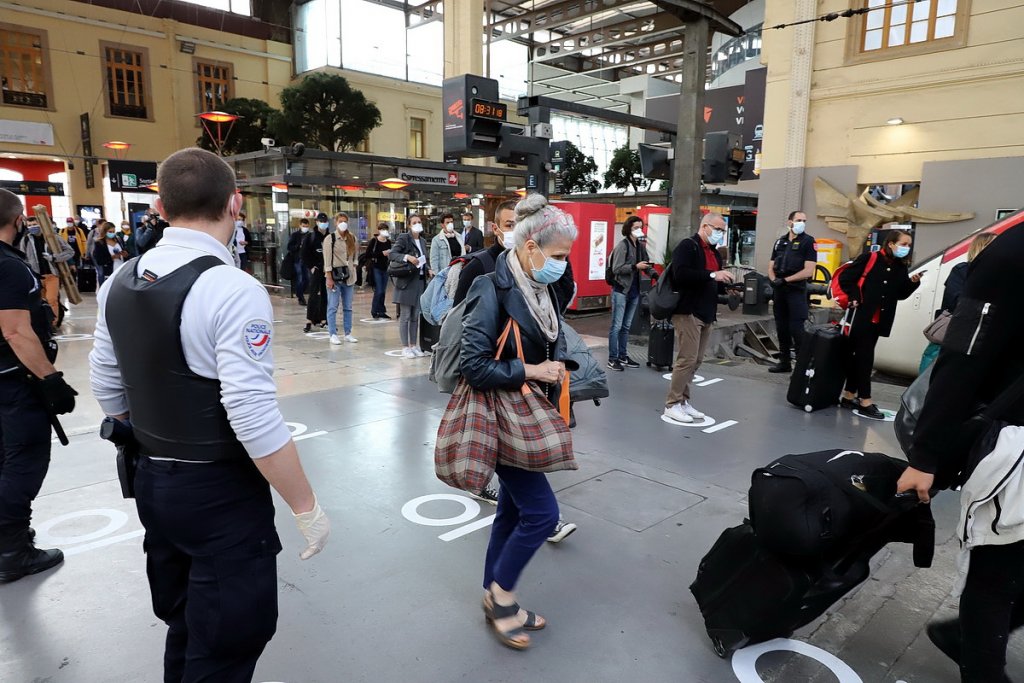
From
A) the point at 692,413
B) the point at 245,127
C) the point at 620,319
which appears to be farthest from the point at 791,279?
the point at 245,127

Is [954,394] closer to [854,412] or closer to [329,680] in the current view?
[329,680]

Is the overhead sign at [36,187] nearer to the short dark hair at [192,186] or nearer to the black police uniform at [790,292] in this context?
the black police uniform at [790,292]

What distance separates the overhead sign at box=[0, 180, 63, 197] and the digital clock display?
894 inches

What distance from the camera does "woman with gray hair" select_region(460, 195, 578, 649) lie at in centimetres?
250

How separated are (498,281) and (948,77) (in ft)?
46.1

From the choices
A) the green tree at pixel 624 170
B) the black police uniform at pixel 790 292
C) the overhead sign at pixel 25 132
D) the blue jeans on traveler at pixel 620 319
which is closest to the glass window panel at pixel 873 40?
the black police uniform at pixel 790 292

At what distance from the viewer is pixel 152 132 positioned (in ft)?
90.0

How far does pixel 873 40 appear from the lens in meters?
13.6

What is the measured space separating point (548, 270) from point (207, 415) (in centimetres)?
143

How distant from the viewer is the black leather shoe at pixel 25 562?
122 inches

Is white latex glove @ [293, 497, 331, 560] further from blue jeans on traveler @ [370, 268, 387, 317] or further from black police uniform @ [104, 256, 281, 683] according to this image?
blue jeans on traveler @ [370, 268, 387, 317]

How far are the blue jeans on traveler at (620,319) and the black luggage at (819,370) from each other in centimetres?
220

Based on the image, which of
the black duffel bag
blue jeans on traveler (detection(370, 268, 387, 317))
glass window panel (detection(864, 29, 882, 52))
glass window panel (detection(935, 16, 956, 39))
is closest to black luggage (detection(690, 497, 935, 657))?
the black duffel bag

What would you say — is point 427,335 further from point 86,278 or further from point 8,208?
point 86,278
